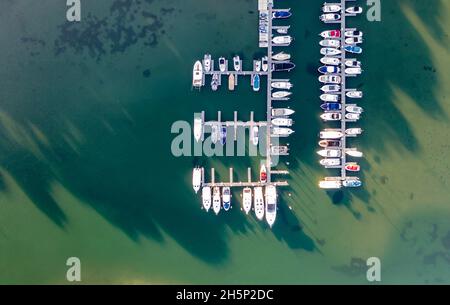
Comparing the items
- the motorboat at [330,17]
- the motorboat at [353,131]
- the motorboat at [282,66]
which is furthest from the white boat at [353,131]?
the motorboat at [330,17]

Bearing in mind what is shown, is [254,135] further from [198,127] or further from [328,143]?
[328,143]

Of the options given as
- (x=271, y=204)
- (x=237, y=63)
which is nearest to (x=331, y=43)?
(x=237, y=63)

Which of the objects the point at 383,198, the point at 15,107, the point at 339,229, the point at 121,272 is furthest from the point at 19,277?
the point at 383,198

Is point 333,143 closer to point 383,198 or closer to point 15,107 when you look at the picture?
point 383,198

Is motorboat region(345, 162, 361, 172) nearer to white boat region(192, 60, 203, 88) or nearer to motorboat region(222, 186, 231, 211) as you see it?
motorboat region(222, 186, 231, 211)

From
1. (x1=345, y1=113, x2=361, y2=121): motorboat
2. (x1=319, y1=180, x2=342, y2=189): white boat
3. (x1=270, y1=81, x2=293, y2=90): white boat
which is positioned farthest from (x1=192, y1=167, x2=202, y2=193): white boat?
(x1=345, y1=113, x2=361, y2=121): motorboat
